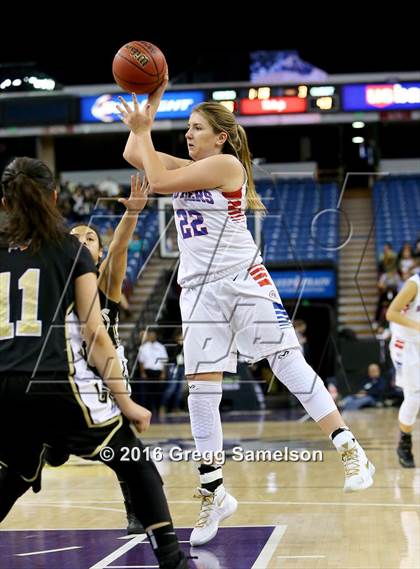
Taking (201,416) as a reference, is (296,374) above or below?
above

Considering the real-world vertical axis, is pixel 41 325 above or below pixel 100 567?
above

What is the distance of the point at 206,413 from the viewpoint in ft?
16.9

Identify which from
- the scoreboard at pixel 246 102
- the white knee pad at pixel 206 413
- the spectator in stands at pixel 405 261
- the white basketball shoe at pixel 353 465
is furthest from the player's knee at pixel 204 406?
the scoreboard at pixel 246 102

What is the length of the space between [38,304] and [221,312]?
5.37 feet

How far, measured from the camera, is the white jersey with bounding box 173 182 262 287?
16.7ft

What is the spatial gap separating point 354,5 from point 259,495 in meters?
19.6

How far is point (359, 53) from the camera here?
25.1m

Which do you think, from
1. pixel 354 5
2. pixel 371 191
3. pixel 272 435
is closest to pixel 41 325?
pixel 272 435

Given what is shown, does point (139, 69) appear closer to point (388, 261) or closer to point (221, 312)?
point (221, 312)

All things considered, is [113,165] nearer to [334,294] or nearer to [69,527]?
[334,294]

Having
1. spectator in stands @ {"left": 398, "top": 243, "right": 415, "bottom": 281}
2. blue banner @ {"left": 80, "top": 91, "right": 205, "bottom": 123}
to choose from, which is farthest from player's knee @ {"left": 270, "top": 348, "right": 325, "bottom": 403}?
blue banner @ {"left": 80, "top": 91, "right": 205, "bottom": 123}

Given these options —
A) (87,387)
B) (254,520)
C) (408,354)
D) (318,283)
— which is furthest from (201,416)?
(318,283)

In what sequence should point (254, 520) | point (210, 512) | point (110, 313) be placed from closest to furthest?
point (210, 512), point (110, 313), point (254, 520)

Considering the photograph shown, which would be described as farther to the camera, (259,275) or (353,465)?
(259,275)
